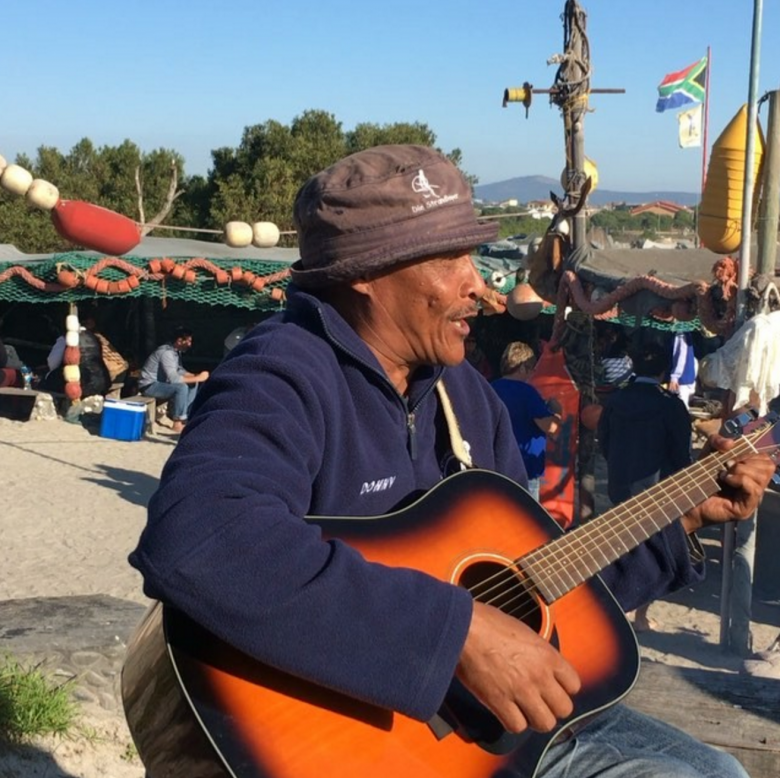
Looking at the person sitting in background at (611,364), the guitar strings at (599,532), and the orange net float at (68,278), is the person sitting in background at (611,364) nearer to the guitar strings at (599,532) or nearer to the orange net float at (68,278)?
the orange net float at (68,278)

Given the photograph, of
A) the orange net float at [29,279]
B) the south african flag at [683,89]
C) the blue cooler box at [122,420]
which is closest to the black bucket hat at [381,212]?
the blue cooler box at [122,420]

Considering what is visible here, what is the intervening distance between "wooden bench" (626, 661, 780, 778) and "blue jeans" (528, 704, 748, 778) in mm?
926

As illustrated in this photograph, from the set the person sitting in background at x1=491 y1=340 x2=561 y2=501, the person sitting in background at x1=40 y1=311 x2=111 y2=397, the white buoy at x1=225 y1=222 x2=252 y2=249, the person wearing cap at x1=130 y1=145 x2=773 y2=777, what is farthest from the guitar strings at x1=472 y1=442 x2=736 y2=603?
the person sitting in background at x1=40 y1=311 x2=111 y2=397

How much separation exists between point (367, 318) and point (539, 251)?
617 centimetres

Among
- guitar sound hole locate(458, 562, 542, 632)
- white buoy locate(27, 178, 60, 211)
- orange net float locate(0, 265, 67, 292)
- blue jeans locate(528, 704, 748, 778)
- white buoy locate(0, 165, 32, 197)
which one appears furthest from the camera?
orange net float locate(0, 265, 67, 292)

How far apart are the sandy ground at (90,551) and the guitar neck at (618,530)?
198 cm

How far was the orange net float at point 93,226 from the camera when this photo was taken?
4.53m

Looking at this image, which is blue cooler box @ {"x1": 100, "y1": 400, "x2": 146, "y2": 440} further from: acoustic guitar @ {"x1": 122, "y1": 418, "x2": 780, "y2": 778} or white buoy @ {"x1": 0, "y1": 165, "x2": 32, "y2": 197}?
acoustic guitar @ {"x1": 122, "y1": 418, "x2": 780, "y2": 778}

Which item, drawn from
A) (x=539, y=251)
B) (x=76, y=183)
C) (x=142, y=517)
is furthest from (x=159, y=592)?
(x=76, y=183)

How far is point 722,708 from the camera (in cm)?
296

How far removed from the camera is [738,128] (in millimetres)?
5727

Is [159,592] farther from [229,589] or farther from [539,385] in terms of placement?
[539,385]

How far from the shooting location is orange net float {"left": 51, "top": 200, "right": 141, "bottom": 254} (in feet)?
14.9

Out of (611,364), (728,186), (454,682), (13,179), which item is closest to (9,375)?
(611,364)
